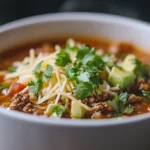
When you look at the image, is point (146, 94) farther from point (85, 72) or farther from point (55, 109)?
point (55, 109)

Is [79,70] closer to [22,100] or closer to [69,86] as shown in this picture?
[69,86]

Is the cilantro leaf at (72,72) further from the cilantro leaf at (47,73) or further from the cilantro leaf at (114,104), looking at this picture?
the cilantro leaf at (114,104)

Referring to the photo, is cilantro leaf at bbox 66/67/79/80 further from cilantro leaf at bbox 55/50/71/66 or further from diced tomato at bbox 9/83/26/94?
diced tomato at bbox 9/83/26/94

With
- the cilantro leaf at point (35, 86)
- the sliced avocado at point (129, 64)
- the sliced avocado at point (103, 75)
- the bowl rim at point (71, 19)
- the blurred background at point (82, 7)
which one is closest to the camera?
the bowl rim at point (71, 19)

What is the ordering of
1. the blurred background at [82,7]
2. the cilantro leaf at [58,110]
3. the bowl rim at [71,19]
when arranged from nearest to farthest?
the bowl rim at [71,19]
the cilantro leaf at [58,110]
the blurred background at [82,7]

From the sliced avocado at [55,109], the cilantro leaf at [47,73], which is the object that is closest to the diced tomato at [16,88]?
the cilantro leaf at [47,73]
